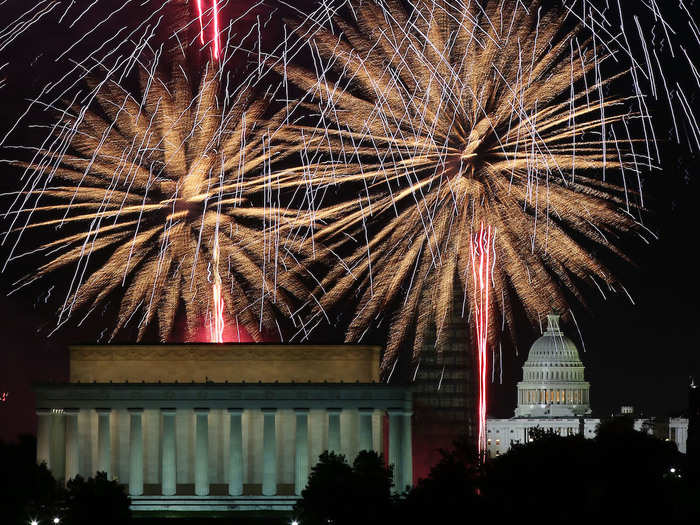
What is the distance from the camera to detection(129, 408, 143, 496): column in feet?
468

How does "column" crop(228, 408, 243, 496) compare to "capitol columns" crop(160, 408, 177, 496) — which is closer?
"column" crop(228, 408, 243, 496)

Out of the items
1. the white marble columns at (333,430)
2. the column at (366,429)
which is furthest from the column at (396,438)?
the white marble columns at (333,430)

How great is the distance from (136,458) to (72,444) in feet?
16.5

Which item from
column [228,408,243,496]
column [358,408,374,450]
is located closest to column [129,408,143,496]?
column [228,408,243,496]

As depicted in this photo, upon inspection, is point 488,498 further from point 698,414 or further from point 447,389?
point 447,389

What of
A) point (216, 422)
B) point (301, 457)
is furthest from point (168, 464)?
point (301, 457)

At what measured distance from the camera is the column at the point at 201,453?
142625 millimetres

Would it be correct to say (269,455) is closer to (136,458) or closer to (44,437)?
(136,458)

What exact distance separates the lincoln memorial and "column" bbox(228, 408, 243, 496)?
→ 0.24 feet

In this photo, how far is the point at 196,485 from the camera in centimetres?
14275

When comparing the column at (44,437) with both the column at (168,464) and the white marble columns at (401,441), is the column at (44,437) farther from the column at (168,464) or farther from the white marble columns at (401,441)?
the white marble columns at (401,441)

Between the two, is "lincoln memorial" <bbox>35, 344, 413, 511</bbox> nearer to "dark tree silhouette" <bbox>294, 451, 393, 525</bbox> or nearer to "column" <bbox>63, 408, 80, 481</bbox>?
"column" <bbox>63, 408, 80, 481</bbox>

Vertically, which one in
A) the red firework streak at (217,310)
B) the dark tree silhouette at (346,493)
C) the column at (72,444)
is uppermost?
the red firework streak at (217,310)

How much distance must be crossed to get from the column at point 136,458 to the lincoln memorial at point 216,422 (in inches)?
2.9
